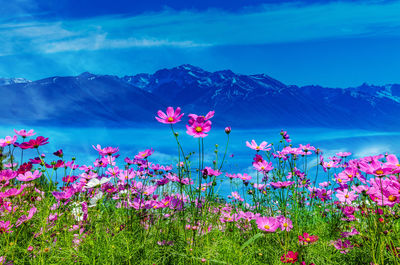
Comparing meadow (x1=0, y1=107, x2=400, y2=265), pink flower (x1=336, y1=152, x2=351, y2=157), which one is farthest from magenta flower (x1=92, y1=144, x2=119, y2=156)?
pink flower (x1=336, y1=152, x2=351, y2=157)

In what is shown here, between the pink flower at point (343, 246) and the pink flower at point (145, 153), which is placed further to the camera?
the pink flower at point (145, 153)

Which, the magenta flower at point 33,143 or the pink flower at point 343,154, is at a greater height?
the pink flower at point 343,154

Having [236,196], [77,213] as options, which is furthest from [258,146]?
[236,196]

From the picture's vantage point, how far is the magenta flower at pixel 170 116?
194cm

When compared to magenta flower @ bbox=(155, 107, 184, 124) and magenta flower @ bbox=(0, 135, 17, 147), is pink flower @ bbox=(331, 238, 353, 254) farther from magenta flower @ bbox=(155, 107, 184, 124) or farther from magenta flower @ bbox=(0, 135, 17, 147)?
magenta flower @ bbox=(0, 135, 17, 147)

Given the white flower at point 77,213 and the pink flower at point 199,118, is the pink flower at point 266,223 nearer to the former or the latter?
the pink flower at point 199,118

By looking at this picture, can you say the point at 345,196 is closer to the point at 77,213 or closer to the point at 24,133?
the point at 77,213

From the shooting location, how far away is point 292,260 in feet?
6.01

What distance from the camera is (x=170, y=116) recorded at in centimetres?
198

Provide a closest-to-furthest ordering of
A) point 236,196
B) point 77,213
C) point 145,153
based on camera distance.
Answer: point 145,153, point 77,213, point 236,196

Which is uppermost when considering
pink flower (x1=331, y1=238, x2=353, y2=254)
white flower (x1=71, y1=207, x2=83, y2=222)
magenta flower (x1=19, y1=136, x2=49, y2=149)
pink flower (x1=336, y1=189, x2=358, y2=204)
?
magenta flower (x1=19, y1=136, x2=49, y2=149)

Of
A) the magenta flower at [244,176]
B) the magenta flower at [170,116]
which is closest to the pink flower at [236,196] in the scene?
the magenta flower at [244,176]

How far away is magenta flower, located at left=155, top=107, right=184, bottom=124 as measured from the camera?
6.36 feet

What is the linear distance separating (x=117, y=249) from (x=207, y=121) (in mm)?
1027
